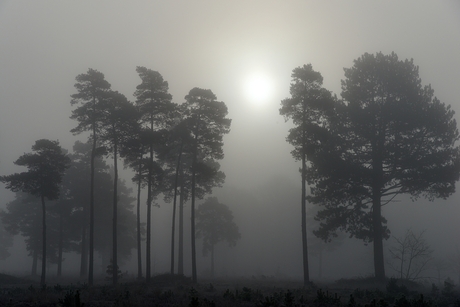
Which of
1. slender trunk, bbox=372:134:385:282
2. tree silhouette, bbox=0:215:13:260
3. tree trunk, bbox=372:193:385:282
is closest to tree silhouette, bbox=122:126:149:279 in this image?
slender trunk, bbox=372:134:385:282

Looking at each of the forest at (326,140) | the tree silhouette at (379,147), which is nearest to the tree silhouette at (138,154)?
the forest at (326,140)

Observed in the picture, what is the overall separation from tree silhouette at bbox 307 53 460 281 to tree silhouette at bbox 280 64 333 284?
86 cm

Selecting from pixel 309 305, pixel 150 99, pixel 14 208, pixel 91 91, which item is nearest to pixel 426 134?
pixel 309 305

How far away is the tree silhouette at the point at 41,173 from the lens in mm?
27984

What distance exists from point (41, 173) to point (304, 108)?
2153 centimetres

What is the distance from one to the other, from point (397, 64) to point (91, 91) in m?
24.0

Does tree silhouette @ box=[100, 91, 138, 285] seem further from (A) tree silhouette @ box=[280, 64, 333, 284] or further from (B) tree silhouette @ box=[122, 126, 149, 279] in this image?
(A) tree silhouette @ box=[280, 64, 333, 284]

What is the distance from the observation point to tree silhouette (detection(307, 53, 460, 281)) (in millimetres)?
25453

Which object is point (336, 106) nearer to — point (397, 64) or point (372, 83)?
point (372, 83)

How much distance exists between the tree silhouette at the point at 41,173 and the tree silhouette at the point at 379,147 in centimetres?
2080

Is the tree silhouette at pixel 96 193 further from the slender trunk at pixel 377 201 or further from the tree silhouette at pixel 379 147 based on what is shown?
the slender trunk at pixel 377 201

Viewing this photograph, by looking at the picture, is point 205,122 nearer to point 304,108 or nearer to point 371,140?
point 304,108

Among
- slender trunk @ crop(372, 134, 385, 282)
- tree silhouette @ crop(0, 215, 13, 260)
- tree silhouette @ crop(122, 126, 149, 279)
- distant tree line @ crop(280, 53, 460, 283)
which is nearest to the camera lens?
distant tree line @ crop(280, 53, 460, 283)

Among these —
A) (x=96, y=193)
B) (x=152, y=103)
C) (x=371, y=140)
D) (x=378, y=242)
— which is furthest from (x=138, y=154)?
(x=378, y=242)
